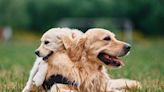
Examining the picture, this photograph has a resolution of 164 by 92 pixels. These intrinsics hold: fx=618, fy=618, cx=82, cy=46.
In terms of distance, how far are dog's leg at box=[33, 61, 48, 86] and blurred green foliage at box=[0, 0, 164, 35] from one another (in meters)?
27.3

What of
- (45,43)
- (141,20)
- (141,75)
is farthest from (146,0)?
(45,43)

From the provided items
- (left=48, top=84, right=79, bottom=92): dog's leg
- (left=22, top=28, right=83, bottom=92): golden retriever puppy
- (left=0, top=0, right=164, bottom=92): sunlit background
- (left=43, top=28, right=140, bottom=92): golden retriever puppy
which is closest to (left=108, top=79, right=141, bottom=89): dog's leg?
(left=43, top=28, right=140, bottom=92): golden retriever puppy

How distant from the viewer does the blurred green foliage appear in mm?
33750

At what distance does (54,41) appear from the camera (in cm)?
625

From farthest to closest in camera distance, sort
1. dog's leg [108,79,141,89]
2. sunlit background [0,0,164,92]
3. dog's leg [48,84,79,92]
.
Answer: sunlit background [0,0,164,92] → dog's leg [108,79,141,89] → dog's leg [48,84,79,92]

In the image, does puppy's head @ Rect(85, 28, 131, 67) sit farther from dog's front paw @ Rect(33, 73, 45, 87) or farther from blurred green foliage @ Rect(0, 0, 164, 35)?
blurred green foliage @ Rect(0, 0, 164, 35)

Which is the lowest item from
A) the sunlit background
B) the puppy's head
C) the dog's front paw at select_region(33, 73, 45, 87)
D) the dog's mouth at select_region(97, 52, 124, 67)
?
the sunlit background

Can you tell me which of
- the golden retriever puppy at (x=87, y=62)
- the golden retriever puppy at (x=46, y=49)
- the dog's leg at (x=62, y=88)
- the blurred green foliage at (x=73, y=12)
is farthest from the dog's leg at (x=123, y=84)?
the blurred green foliage at (x=73, y=12)

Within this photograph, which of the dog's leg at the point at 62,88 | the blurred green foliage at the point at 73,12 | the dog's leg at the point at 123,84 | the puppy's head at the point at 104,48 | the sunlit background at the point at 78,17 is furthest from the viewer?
the blurred green foliage at the point at 73,12

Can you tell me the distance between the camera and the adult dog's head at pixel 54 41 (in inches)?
242

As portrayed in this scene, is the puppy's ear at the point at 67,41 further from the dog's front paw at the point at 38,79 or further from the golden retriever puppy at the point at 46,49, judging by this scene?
the dog's front paw at the point at 38,79

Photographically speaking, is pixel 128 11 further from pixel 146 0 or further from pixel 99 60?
pixel 99 60

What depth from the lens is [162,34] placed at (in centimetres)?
3397

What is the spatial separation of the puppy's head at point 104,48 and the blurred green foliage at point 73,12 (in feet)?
89.7
